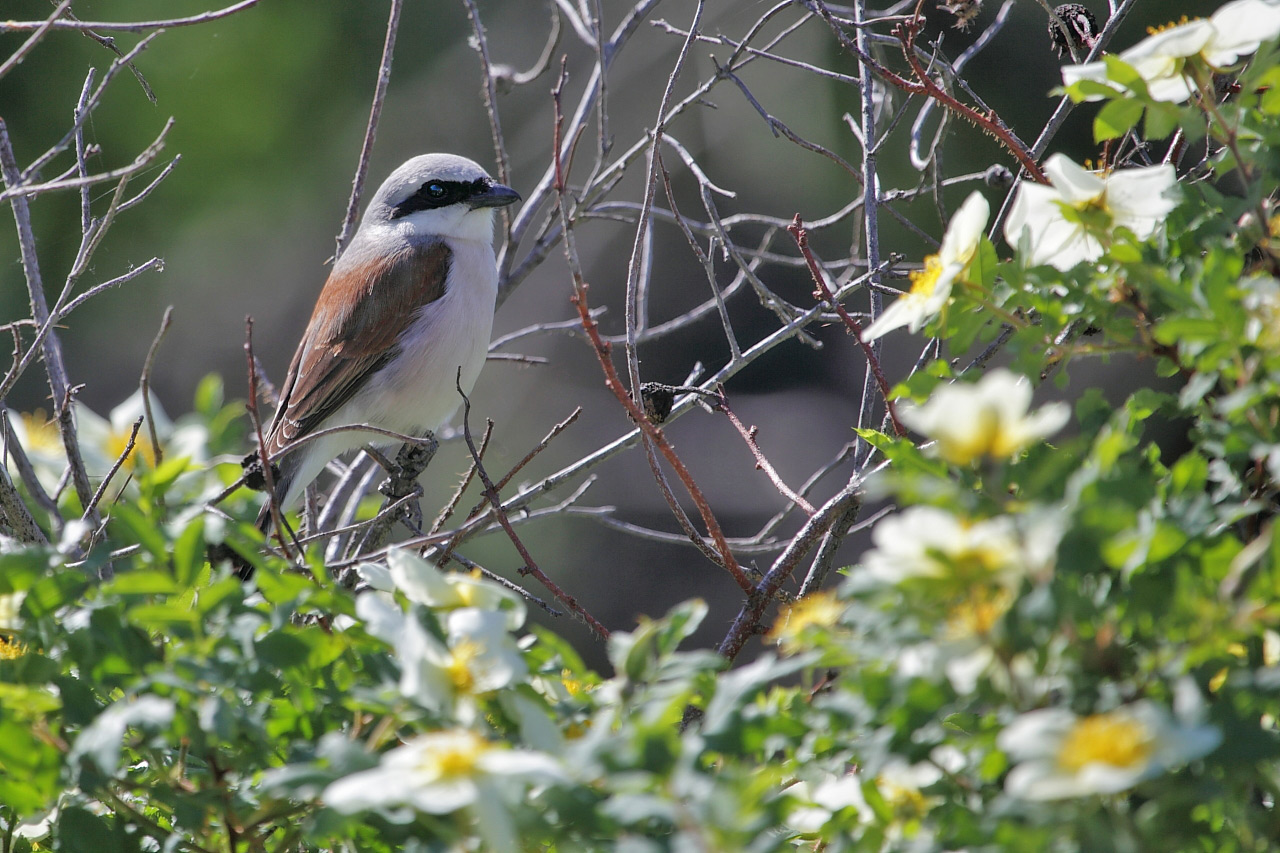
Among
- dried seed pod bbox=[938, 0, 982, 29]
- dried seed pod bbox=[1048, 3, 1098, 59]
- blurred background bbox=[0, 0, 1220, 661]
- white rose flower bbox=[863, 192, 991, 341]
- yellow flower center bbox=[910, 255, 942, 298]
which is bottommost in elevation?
blurred background bbox=[0, 0, 1220, 661]

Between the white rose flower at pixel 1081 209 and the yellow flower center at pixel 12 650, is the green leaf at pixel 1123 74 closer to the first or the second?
the white rose flower at pixel 1081 209

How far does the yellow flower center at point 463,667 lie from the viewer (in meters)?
1.04

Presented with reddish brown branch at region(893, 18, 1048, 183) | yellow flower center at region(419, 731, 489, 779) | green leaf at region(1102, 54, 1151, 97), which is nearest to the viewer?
yellow flower center at region(419, 731, 489, 779)

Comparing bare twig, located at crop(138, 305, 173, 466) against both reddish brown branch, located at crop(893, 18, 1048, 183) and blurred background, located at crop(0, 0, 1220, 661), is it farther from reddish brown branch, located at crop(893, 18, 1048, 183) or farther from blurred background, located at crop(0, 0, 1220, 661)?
blurred background, located at crop(0, 0, 1220, 661)

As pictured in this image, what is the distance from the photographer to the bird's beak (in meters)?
3.43

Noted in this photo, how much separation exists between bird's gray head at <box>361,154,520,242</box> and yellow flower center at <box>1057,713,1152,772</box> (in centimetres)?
312

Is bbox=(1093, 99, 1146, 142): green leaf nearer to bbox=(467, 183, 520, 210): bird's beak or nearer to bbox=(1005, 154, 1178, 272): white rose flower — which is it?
bbox=(1005, 154, 1178, 272): white rose flower

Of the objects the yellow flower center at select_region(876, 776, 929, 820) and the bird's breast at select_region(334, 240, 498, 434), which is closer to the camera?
the yellow flower center at select_region(876, 776, 929, 820)

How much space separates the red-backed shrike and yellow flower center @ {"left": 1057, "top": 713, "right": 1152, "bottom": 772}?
9.82 feet

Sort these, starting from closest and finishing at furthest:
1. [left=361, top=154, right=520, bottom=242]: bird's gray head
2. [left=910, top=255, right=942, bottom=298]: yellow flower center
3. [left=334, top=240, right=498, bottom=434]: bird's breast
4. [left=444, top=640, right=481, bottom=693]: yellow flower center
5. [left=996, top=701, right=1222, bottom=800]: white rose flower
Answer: [left=996, top=701, right=1222, bottom=800]: white rose flower, [left=444, top=640, right=481, bottom=693]: yellow flower center, [left=910, top=255, right=942, bottom=298]: yellow flower center, [left=334, top=240, right=498, bottom=434]: bird's breast, [left=361, top=154, right=520, bottom=242]: bird's gray head

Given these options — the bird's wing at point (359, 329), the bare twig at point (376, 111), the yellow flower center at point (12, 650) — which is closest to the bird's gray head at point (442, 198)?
the bird's wing at point (359, 329)

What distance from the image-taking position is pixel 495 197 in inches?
139

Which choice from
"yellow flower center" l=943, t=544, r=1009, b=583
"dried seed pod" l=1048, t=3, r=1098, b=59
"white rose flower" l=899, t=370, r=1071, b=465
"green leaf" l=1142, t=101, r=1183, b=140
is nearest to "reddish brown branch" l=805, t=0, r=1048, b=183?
"dried seed pod" l=1048, t=3, r=1098, b=59

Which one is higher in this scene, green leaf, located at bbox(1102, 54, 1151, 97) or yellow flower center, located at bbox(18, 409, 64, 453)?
green leaf, located at bbox(1102, 54, 1151, 97)
